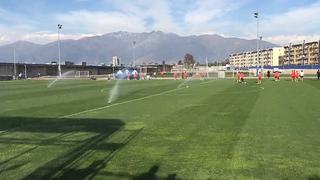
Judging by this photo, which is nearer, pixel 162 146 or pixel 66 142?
pixel 162 146

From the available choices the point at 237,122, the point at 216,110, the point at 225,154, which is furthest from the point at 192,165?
the point at 216,110

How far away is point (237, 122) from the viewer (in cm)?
1883

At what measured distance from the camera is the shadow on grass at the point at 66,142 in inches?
413

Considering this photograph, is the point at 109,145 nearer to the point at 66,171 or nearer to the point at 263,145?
the point at 66,171

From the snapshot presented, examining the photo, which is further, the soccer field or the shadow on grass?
the shadow on grass

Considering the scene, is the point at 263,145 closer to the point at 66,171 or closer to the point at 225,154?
the point at 225,154

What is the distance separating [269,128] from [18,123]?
29.8ft

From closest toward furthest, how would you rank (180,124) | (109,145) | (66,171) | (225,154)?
(66,171)
(225,154)
(109,145)
(180,124)

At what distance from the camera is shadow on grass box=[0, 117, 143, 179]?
1048 cm

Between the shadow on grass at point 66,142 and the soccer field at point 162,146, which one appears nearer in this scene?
the soccer field at point 162,146

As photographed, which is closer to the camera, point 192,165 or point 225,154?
point 192,165

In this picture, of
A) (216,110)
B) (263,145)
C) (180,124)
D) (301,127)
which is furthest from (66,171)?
(216,110)

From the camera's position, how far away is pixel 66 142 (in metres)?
14.1

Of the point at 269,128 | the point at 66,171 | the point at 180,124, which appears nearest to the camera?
the point at 66,171
